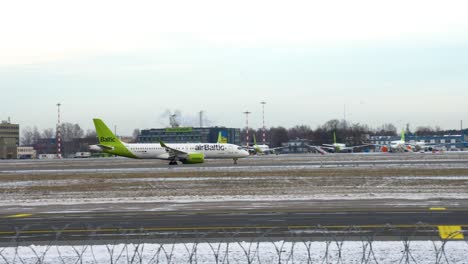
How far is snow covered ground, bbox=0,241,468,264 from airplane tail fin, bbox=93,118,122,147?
5668cm

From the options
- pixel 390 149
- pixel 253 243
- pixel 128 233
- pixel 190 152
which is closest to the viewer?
pixel 253 243

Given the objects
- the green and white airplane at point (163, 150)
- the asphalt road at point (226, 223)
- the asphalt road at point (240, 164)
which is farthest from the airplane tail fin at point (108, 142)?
the asphalt road at point (226, 223)

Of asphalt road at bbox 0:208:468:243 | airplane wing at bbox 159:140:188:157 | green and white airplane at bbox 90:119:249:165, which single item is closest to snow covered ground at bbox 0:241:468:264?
asphalt road at bbox 0:208:468:243

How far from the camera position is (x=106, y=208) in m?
23.2

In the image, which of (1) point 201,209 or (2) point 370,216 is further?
(1) point 201,209

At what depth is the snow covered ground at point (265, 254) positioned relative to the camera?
37.9 feet

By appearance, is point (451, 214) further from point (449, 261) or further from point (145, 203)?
point (145, 203)

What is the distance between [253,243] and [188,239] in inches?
71.9

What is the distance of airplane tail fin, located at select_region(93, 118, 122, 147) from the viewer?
69500mm

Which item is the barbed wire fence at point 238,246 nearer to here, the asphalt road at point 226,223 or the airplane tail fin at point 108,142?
the asphalt road at point 226,223

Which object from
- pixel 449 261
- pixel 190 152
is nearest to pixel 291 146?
pixel 190 152

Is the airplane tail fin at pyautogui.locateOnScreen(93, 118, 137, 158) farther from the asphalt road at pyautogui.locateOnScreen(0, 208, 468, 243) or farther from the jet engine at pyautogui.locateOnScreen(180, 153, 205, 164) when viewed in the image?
the asphalt road at pyautogui.locateOnScreen(0, 208, 468, 243)

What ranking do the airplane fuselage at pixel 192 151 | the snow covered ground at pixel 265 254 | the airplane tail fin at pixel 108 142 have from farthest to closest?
the airplane tail fin at pixel 108 142, the airplane fuselage at pixel 192 151, the snow covered ground at pixel 265 254

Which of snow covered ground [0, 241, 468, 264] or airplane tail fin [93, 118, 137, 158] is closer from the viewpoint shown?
snow covered ground [0, 241, 468, 264]
